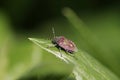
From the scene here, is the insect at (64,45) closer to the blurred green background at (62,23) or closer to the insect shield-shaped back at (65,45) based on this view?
the insect shield-shaped back at (65,45)

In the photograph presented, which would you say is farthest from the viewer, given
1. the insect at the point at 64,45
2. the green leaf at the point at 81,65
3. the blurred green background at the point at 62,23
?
the blurred green background at the point at 62,23

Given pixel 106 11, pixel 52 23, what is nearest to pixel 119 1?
pixel 106 11

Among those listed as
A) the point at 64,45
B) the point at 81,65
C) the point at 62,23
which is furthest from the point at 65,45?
the point at 62,23

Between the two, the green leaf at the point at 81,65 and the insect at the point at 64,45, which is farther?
the insect at the point at 64,45

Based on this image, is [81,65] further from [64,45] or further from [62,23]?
[62,23]

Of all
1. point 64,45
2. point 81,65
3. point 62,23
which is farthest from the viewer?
point 62,23

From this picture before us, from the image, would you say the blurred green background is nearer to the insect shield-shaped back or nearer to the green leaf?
the insect shield-shaped back

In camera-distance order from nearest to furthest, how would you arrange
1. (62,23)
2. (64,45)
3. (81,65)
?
(81,65), (64,45), (62,23)

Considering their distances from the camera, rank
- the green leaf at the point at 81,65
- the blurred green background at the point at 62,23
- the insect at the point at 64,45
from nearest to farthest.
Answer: the green leaf at the point at 81,65
the insect at the point at 64,45
the blurred green background at the point at 62,23

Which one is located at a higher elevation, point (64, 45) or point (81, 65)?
point (64, 45)

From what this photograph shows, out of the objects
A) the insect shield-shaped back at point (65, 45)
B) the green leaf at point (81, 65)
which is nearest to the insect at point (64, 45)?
the insect shield-shaped back at point (65, 45)

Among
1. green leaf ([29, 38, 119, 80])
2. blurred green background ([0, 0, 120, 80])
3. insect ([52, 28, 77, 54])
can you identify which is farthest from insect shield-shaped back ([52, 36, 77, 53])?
blurred green background ([0, 0, 120, 80])
